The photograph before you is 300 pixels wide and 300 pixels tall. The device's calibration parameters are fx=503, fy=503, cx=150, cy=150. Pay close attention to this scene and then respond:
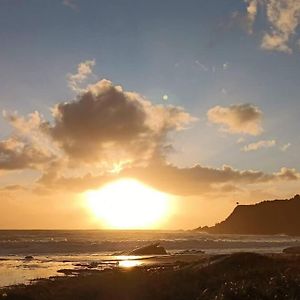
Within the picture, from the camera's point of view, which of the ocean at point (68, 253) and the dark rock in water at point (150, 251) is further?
the dark rock in water at point (150, 251)

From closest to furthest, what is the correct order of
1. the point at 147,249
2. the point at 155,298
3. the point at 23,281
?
the point at 155,298, the point at 23,281, the point at 147,249

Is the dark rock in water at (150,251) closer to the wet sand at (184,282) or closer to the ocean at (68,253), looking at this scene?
the ocean at (68,253)

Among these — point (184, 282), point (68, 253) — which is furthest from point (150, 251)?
point (184, 282)

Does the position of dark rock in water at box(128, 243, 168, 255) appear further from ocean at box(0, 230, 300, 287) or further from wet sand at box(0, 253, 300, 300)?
wet sand at box(0, 253, 300, 300)

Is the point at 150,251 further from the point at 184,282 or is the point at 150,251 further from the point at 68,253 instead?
the point at 184,282

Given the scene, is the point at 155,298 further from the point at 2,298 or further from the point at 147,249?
the point at 147,249

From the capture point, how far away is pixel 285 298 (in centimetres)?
1884

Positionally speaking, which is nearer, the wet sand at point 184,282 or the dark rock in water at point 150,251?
the wet sand at point 184,282

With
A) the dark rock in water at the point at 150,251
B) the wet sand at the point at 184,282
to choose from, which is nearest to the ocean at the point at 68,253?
the dark rock in water at the point at 150,251

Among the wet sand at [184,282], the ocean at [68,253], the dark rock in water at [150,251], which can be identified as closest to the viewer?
the wet sand at [184,282]

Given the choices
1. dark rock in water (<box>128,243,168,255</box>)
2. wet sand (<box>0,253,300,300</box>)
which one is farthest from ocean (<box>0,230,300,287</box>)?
wet sand (<box>0,253,300,300</box>)

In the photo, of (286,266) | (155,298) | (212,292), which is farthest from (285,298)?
(286,266)

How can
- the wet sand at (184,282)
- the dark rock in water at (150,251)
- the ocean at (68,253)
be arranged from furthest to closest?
the dark rock in water at (150,251), the ocean at (68,253), the wet sand at (184,282)

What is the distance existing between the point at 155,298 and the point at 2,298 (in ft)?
27.3
